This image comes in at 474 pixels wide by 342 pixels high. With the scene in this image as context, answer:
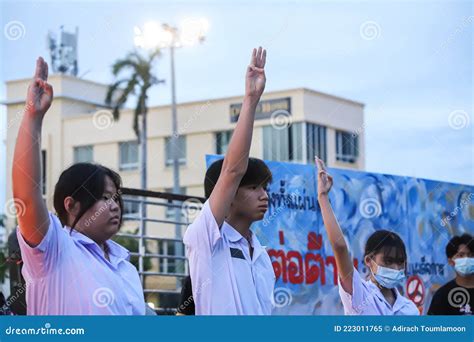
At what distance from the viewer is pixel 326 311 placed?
6.85 m

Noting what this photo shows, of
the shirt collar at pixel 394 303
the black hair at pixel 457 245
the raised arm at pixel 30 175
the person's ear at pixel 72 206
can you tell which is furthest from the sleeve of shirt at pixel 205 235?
the black hair at pixel 457 245

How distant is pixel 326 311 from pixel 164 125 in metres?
23.8

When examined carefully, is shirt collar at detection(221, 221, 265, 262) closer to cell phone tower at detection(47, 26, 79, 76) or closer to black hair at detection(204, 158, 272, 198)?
black hair at detection(204, 158, 272, 198)

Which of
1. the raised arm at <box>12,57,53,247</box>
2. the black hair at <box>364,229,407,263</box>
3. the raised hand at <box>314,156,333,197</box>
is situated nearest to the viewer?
the raised arm at <box>12,57,53,247</box>

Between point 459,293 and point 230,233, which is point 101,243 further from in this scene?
point 459,293

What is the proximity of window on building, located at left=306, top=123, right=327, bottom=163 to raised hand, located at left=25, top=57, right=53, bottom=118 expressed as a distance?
22852 mm

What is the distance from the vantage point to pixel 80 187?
3273 mm

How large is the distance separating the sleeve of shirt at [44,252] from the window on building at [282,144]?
1989 cm

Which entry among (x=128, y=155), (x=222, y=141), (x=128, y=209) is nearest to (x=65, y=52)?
(x=128, y=209)

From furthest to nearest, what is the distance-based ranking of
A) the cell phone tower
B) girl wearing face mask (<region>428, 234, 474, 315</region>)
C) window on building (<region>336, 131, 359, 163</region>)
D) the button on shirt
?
window on building (<region>336, 131, 359, 163</region>)
the cell phone tower
girl wearing face mask (<region>428, 234, 474, 315</region>)
the button on shirt

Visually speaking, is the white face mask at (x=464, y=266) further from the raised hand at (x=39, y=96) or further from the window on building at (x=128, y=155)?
the window on building at (x=128, y=155)

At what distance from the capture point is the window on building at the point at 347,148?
2773 centimetres

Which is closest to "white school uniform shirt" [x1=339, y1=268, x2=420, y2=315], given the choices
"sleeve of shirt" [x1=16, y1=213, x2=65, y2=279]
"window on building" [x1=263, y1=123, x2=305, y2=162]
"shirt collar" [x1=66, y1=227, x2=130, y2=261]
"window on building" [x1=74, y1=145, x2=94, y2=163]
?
"shirt collar" [x1=66, y1=227, x2=130, y2=261]

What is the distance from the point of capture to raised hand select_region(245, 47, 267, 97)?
3680mm
